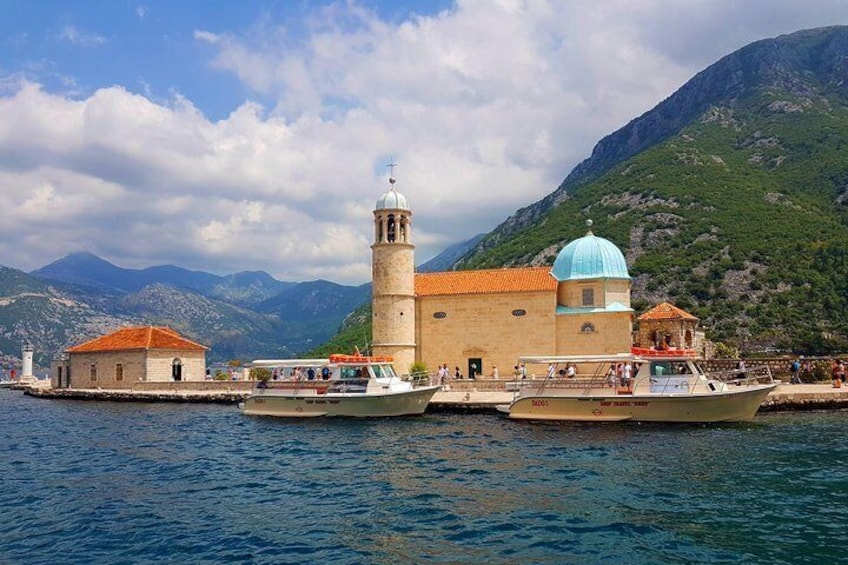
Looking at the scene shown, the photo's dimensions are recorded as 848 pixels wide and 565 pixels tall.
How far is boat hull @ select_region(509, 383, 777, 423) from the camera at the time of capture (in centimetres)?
2553

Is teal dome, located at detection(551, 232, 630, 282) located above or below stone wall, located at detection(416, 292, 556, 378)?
above

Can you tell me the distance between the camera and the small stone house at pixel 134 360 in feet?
143

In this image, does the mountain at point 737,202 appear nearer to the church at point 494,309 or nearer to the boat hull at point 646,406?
the church at point 494,309

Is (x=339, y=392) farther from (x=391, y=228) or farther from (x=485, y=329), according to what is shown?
(x=391, y=228)

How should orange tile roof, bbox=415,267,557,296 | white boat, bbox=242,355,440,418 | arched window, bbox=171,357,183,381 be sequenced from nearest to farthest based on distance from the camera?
white boat, bbox=242,355,440,418 < orange tile roof, bbox=415,267,557,296 < arched window, bbox=171,357,183,381

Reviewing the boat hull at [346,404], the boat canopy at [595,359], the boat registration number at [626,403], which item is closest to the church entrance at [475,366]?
the boat hull at [346,404]

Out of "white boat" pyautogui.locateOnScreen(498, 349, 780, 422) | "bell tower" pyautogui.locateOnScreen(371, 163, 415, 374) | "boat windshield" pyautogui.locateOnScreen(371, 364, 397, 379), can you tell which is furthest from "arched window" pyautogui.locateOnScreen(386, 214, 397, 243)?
"white boat" pyautogui.locateOnScreen(498, 349, 780, 422)

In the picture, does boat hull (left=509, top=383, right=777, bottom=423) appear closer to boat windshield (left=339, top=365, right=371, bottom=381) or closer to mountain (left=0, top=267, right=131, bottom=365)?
boat windshield (left=339, top=365, right=371, bottom=381)

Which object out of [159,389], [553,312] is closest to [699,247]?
[553,312]

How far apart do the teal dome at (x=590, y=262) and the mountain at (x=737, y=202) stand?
2294 cm

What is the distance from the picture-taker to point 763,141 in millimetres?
88000

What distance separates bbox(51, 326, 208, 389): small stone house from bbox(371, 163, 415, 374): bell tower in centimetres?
1351

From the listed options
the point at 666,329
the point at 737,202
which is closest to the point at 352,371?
the point at 666,329

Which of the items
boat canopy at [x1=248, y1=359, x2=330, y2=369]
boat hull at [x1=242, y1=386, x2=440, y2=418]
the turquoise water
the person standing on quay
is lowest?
the turquoise water
